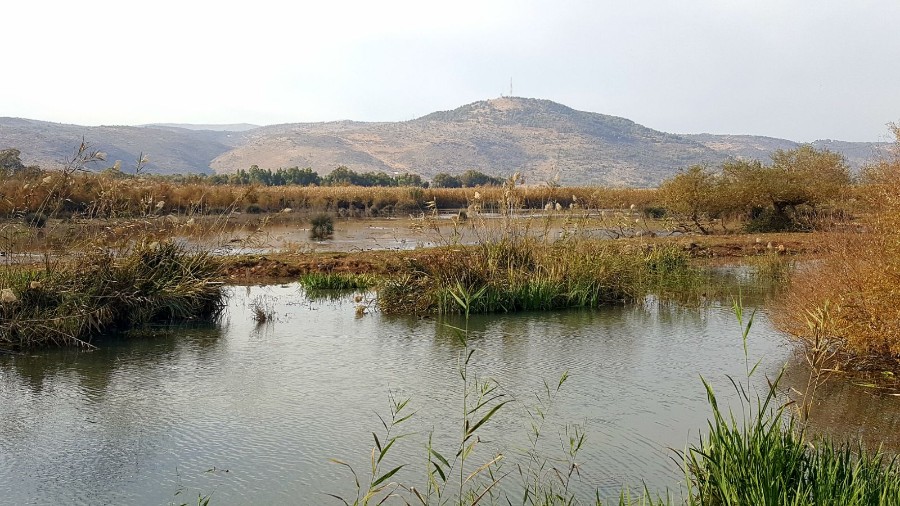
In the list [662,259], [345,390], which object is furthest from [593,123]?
[345,390]

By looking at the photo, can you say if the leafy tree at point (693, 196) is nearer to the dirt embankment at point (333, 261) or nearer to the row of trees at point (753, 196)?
the row of trees at point (753, 196)

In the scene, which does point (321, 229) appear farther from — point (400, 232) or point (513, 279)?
point (513, 279)

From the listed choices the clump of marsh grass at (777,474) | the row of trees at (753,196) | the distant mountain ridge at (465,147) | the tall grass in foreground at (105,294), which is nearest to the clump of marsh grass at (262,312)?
the tall grass in foreground at (105,294)

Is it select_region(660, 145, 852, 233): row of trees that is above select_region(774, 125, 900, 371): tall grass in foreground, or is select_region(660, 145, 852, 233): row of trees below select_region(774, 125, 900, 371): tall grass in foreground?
above

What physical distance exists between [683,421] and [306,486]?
11.2 feet

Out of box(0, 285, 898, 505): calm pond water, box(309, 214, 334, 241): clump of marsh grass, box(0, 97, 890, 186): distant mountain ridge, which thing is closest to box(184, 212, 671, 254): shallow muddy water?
box(309, 214, 334, 241): clump of marsh grass

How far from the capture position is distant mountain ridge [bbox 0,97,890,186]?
5344 inches

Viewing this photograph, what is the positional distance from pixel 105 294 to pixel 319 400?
5191 mm

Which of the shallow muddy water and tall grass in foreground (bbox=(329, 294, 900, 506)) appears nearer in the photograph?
tall grass in foreground (bbox=(329, 294, 900, 506))

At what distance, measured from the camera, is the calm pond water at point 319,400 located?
6320 millimetres

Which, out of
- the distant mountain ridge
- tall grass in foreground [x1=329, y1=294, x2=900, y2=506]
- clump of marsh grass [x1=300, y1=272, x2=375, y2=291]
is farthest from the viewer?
the distant mountain ridge

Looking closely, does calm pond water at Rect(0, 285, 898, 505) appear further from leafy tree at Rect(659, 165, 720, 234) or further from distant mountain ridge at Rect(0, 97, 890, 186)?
distant mountain ridge at Rect(0, 97, 890, 186)

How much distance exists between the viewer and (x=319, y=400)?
8.37m

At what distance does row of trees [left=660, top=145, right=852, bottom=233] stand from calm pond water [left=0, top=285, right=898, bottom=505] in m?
18.0
